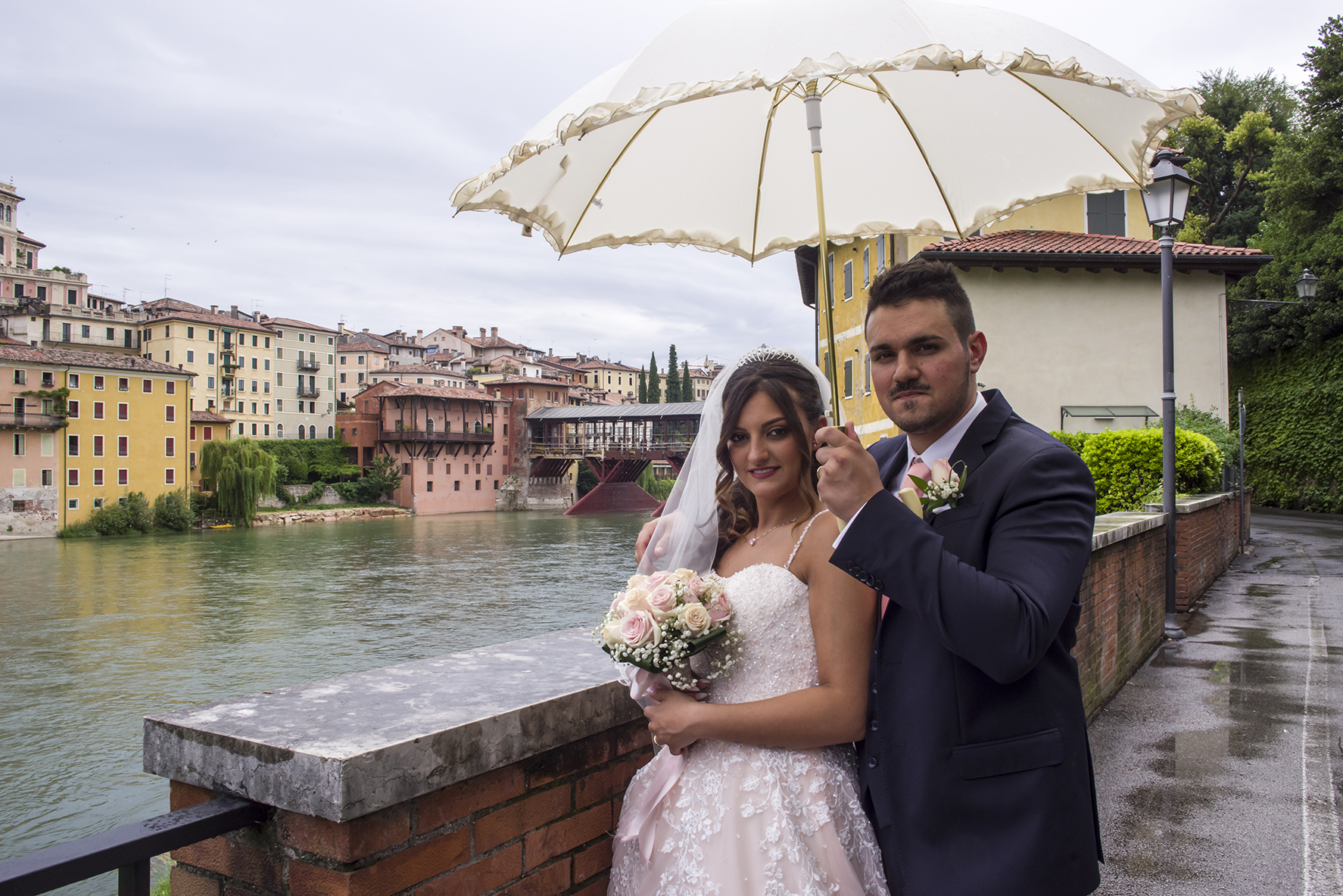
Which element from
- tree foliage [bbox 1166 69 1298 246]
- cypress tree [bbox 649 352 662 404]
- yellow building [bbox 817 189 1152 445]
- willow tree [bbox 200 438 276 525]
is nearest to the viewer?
yellow building [bbox 817 189 1152 445]

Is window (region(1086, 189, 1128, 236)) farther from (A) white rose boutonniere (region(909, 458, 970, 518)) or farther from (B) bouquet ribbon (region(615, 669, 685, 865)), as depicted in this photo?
(B) bouquet ribbon (region(615, 669, 685, 865))

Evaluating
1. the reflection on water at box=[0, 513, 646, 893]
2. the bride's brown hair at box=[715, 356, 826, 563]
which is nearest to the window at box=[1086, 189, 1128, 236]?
the reflection on water at box=[0, 513, 646, 893]

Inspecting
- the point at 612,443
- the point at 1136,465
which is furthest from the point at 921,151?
the point at 612,443

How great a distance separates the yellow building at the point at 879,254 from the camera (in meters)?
19.2

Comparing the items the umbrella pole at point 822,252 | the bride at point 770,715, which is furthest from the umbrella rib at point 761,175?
the bride at point 770,715

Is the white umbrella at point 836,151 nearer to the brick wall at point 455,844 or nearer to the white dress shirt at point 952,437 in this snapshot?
the white dress shirt at point 952,437

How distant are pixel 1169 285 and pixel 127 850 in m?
8.43

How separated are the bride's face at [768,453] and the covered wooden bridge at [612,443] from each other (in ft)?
179

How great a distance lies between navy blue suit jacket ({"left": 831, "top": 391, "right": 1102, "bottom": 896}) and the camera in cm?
133

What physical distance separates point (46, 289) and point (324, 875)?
2986 inches

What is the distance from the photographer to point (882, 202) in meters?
2.64

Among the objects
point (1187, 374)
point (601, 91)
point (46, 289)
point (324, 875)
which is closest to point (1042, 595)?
point (324, 875)

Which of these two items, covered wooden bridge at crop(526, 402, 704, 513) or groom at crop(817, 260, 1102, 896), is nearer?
groom at crop(817, 260, 1102, 896)

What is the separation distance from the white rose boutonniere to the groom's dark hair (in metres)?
0.24
